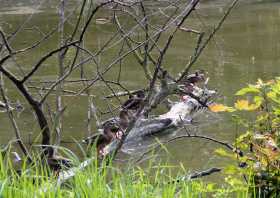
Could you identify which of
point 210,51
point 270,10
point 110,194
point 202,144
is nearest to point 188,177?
point 110,194

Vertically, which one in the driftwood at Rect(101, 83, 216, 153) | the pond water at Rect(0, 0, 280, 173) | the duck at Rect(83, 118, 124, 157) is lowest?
the pond water at Rect(0, 0, 280, 173)

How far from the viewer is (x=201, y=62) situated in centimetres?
1152

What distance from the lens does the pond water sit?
759 cm

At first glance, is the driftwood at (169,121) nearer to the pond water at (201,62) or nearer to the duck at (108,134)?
the pond water at (201,62)

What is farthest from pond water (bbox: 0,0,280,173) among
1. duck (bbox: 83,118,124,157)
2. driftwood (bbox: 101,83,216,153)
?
duck (bbox: 83,118,124,157)

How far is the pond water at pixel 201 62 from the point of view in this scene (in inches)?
299

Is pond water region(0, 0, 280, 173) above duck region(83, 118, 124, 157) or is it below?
below

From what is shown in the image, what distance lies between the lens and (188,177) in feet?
11.9

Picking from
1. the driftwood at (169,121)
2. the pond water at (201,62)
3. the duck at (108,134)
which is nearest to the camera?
the duck at (108,134)

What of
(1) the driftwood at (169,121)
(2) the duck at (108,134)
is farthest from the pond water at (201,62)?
(2) the duck at (108,134)

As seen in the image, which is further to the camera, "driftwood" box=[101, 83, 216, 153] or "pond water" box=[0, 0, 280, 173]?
"pond water" box=[0, 0, 280, 173]

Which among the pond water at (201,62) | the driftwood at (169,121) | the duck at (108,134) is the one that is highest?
the duck at (108,134)

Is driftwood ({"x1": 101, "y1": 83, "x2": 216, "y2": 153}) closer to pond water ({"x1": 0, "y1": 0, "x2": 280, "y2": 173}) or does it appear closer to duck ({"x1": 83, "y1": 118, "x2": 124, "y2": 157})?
pond water ({"x1": 0, "y1": 0, "x2": 280, "y2": 173})

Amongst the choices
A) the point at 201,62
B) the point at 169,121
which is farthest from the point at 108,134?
the point at 201,62
